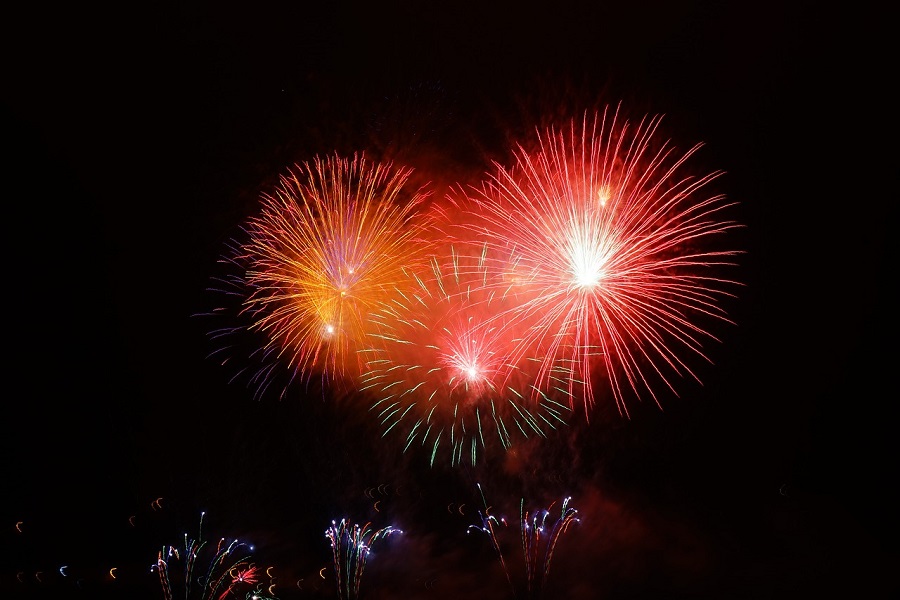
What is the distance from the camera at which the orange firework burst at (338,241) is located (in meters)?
7.79

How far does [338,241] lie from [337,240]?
0.02 m

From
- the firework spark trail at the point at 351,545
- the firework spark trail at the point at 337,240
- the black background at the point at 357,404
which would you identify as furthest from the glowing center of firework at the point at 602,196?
the firework spark trail at the point at 351,545

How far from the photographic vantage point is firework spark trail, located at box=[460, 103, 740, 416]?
6.81 m

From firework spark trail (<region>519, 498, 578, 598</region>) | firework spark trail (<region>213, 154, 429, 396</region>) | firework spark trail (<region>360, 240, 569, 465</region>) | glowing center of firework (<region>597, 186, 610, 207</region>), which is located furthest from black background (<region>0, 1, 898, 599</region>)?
glowing center of firework (<region>597, 186, 610, 207</region>)

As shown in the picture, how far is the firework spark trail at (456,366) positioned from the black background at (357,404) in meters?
0.60

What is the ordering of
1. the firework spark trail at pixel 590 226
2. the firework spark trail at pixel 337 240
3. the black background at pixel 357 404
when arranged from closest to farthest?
the firework spark trail at pixel 590 226
the black background at pixel 357 404
the firework spark trail at pixel 337 240

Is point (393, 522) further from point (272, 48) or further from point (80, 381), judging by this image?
point (272, 48)

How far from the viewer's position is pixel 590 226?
6754 millimetres

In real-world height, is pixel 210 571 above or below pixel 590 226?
below

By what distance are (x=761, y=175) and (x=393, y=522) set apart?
7.50m

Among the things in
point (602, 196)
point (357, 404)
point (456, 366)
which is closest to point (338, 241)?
point (456, 366)

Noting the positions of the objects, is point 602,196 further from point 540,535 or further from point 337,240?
point 540,535

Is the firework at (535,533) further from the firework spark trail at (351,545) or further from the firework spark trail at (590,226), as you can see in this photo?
the firework spark trail at (590,226)

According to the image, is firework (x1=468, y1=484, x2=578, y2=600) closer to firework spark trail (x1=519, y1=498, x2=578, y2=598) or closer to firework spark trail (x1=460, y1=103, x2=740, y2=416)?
firework spark trail (x1=519, y1=498, x2=578, y2=598)
